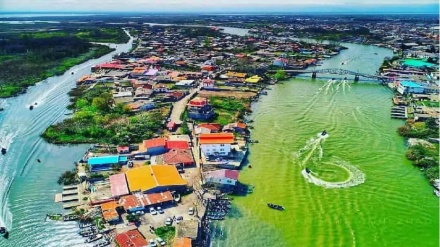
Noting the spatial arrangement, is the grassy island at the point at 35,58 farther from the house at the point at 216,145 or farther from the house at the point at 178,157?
the house at the point at 216,145

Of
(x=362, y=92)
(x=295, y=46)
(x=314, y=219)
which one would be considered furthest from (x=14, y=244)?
(x=295, y=46)

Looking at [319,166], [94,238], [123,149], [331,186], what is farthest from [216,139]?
[94,238]

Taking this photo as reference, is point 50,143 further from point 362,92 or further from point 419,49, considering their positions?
point 419,49

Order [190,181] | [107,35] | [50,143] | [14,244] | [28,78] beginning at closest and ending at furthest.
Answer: [14,244] → [190,181] → [50,143] → [28,78] → [107,35]

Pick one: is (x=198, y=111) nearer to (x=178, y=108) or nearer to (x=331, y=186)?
(x=178, y=108)

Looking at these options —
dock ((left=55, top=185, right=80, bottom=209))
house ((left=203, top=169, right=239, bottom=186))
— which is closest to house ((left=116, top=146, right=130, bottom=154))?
dock ((left=55, top=185, right=80, bottom=209))

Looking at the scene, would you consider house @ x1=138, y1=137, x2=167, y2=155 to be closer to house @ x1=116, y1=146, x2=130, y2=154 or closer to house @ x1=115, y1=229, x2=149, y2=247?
house @ x1=116, y1=146, x2=130, y2=154
